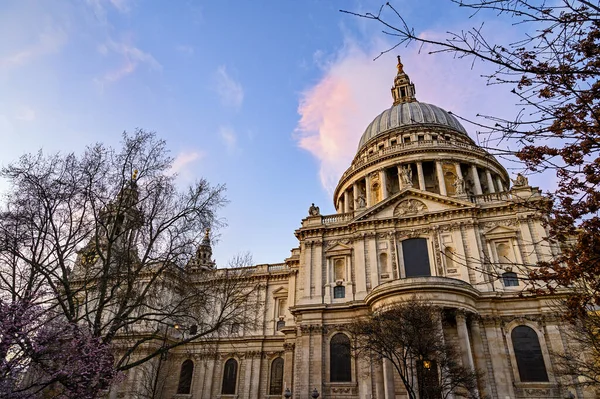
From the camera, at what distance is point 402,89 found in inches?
2306

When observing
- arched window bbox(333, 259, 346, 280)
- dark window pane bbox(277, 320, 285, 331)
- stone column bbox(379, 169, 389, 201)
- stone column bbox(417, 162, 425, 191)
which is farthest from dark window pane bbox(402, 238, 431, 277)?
dark window pane bbox(277, 320, 285, 331)

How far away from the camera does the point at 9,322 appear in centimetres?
1072

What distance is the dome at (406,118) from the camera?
49.3 m

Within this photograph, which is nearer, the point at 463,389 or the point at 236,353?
the point at 463,389

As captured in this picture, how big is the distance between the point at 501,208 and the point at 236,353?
992 inches

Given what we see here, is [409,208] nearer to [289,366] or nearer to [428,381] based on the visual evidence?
[428,381]

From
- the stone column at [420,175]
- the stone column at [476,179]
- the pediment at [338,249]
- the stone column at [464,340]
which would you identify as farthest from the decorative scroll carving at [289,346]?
the stone column at [476,179]

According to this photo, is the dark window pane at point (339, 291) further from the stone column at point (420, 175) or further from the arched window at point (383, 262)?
the stone column at point (420, 175)

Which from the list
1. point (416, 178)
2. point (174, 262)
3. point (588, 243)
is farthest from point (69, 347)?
point (416, 178)

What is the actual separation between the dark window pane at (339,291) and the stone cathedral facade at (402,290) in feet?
0.25

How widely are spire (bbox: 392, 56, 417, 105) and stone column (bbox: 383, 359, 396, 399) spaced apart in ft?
140

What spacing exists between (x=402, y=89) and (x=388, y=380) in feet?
151

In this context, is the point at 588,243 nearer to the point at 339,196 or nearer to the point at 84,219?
the point at 84,219

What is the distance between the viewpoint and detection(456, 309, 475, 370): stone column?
71.7 ft
